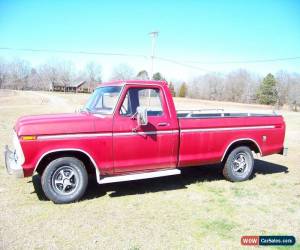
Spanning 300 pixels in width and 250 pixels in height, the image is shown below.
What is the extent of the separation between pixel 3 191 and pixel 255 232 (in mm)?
4582

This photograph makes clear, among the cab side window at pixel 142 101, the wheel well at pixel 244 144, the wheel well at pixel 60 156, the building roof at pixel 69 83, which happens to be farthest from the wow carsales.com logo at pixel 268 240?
the building roof at pixel 69 83

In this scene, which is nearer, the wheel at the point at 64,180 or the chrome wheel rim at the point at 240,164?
the wheel at the point at 64,180

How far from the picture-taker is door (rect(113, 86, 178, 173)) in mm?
5617

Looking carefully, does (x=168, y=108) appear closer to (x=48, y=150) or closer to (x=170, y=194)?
(x=170, y=194)

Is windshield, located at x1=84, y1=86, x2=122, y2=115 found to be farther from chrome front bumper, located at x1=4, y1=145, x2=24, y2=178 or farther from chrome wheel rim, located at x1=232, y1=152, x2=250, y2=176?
chrome wheel rim, located at x1=232, y1=152, x2=250, y2=176

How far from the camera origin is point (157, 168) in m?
6.04

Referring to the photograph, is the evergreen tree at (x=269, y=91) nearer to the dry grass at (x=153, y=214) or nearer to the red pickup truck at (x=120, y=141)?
the dry grass at (x=153, y=214)

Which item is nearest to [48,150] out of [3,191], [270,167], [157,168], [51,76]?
[3,191]

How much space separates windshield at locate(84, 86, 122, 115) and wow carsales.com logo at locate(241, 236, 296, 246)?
10.00 ft

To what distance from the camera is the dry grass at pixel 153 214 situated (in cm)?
423

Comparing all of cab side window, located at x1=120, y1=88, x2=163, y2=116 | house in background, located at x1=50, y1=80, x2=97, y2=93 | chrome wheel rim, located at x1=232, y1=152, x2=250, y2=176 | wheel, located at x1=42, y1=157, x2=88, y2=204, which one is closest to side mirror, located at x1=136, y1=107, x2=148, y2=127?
cab side window, located at x1=120, y1=88, x2=163, y2=116

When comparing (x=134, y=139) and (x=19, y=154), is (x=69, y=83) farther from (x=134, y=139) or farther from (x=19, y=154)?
(x=19, y=154)

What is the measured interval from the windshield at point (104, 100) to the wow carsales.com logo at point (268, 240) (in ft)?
10.00

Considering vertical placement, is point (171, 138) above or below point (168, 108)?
below
